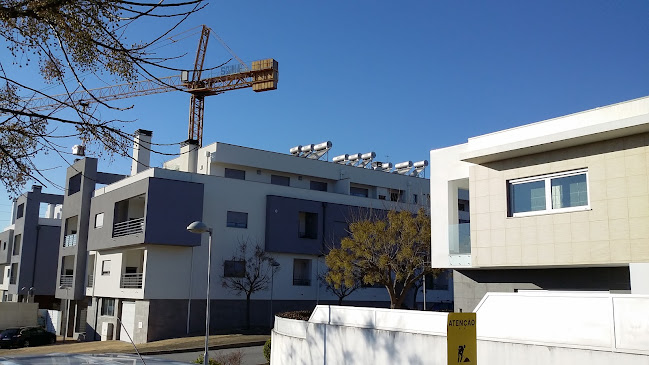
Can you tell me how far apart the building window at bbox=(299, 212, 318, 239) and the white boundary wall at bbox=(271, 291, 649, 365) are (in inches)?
938

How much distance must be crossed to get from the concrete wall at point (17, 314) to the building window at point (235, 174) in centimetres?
2024

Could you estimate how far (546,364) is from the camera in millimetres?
11852

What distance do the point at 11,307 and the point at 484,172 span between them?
41978 millimetres

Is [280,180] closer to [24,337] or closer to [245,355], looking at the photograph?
[245,355]

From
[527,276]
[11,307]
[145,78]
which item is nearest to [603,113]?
[527,276]

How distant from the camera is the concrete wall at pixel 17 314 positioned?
1838 inches

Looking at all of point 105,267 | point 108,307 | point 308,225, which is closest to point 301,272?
point 308,225

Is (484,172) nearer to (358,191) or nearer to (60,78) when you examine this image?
(60,78)

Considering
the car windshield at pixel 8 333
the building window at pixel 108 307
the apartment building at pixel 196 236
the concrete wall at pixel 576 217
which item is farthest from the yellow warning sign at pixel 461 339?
the car windshield at pixel 8 333

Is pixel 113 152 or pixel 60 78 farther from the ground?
pixel 60 78

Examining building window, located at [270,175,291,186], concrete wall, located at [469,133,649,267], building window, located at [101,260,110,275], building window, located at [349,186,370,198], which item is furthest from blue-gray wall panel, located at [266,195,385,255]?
concrete wall, located at [469,133,649,267]

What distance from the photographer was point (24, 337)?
3925 centimetres

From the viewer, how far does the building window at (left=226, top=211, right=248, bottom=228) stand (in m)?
38.6

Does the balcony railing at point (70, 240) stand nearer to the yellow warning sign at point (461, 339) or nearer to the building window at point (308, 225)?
the building window at point (308, 225)
